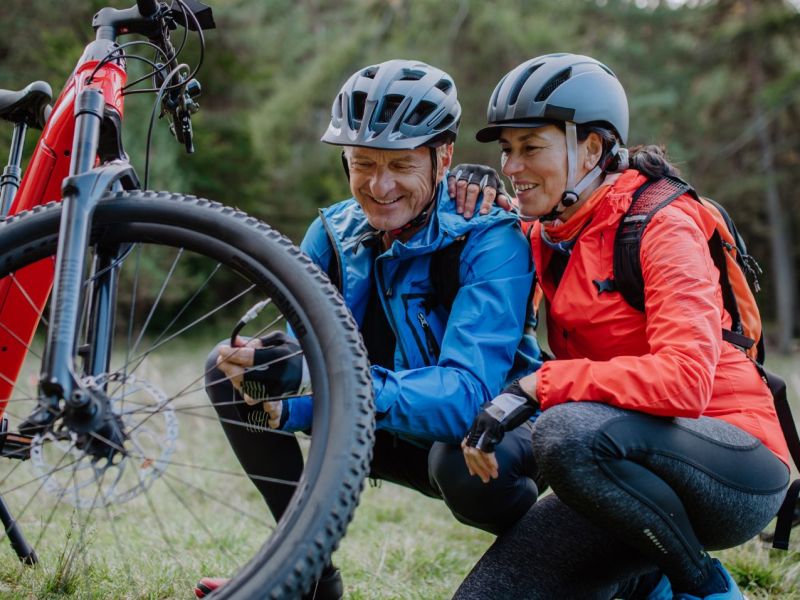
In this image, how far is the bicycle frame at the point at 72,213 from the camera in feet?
5.54

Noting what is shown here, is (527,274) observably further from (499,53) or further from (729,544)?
(499,53)

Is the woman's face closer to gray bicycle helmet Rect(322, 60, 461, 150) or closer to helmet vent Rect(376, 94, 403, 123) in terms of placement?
gray bicycle helmet Rect(322, 60, 461, 150)

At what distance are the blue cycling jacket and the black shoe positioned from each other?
507 millimetres

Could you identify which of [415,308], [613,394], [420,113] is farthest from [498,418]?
[420,113]

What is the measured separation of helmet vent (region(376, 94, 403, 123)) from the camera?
A: 2.49m

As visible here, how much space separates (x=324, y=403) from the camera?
1.73 m

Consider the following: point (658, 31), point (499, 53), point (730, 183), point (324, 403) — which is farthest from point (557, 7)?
point (324, 403)

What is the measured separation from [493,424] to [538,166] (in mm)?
852

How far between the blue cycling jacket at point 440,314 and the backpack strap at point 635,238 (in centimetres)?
32

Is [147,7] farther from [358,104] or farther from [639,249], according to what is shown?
[639,249]

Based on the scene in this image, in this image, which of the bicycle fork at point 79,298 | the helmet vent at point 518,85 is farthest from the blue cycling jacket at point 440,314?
the bicycle fork at point 79,298

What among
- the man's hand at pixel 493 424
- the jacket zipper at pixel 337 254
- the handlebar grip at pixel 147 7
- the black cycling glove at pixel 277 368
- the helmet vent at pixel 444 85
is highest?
the handlebar grip at pixel 147 7

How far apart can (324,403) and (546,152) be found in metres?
1.19

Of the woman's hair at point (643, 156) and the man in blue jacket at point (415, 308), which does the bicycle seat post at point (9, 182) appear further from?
the woman's hair at point (643, 156)
